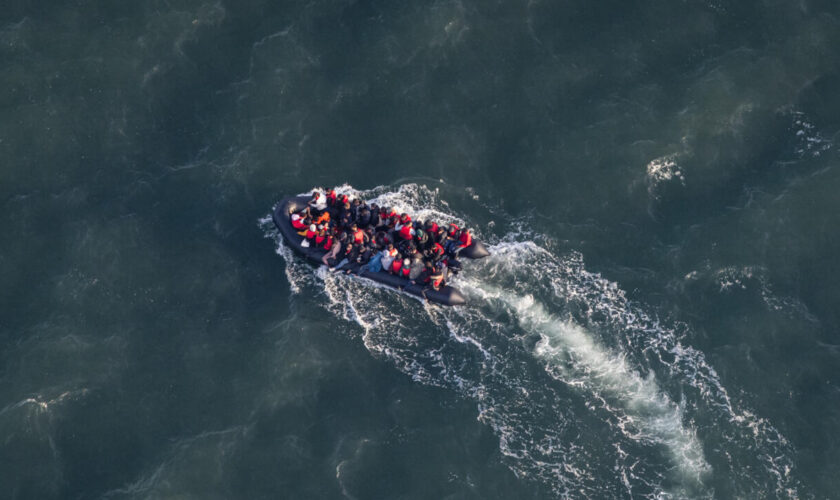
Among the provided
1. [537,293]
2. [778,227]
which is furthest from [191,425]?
[778,227]

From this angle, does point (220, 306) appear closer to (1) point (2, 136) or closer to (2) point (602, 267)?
(1) point (2, 136)

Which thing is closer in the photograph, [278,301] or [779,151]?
[278,301]

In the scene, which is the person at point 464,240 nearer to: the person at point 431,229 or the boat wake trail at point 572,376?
the person at point 431,229

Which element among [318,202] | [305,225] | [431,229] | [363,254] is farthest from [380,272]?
[318,202]

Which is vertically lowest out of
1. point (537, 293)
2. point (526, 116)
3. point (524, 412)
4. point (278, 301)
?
point (278, 301)

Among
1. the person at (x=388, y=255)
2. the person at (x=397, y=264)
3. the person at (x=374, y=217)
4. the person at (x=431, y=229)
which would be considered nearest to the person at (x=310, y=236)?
the person at (x=374, y=217)

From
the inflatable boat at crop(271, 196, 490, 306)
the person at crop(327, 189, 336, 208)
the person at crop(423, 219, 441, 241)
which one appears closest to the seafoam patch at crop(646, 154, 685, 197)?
the inflatable boat at crop(271, 196, 490, 306)

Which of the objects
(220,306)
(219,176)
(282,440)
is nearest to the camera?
(282,440)
